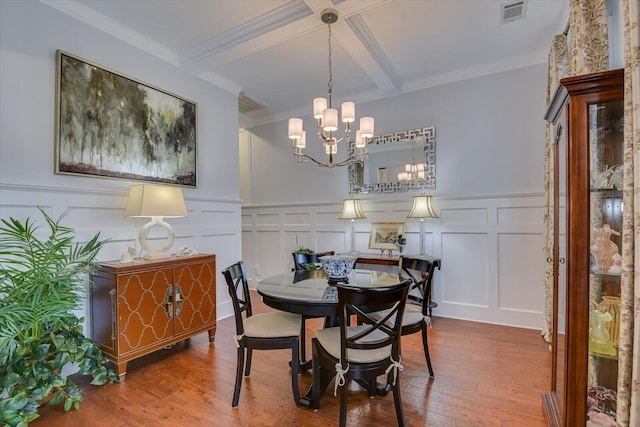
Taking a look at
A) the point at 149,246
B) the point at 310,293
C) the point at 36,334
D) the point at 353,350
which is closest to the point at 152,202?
the point at 149,246

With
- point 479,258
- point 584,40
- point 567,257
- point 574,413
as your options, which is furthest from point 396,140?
point 574,413

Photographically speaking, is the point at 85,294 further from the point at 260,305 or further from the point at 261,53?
the point at 261,53

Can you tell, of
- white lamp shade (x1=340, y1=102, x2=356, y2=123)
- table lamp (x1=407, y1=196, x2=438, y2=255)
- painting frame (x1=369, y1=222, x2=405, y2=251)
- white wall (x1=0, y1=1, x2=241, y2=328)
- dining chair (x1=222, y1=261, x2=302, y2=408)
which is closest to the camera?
dining chair (x1=222, y1=261, x2=302, y2=408)

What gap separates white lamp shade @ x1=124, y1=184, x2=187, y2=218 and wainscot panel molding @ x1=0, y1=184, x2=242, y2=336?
20 cm

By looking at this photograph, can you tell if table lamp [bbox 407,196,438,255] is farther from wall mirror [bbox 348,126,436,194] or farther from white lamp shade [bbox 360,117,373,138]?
white lamp shade [bbox 360,117,373,138]

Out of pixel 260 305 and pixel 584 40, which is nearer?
pixel 584 40

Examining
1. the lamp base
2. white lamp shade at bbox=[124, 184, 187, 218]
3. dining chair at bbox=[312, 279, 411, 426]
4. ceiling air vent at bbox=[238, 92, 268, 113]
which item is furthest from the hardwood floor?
ceiling air vent at bbox=[238, 92, 268, 113]

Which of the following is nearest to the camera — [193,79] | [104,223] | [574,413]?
[574,413]

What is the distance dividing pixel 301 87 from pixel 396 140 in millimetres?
1489

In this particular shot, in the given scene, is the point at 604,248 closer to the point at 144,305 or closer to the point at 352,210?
the point at 352,210

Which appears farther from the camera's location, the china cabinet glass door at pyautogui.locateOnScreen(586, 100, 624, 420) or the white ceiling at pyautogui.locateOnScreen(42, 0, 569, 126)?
the white ceiling at pyautogui.locateOnScreen(42, 0, 569, 126)

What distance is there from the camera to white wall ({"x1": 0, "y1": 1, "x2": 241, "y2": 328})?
218 cm

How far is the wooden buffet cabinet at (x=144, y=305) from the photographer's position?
93.0 inches

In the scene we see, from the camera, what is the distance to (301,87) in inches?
163
